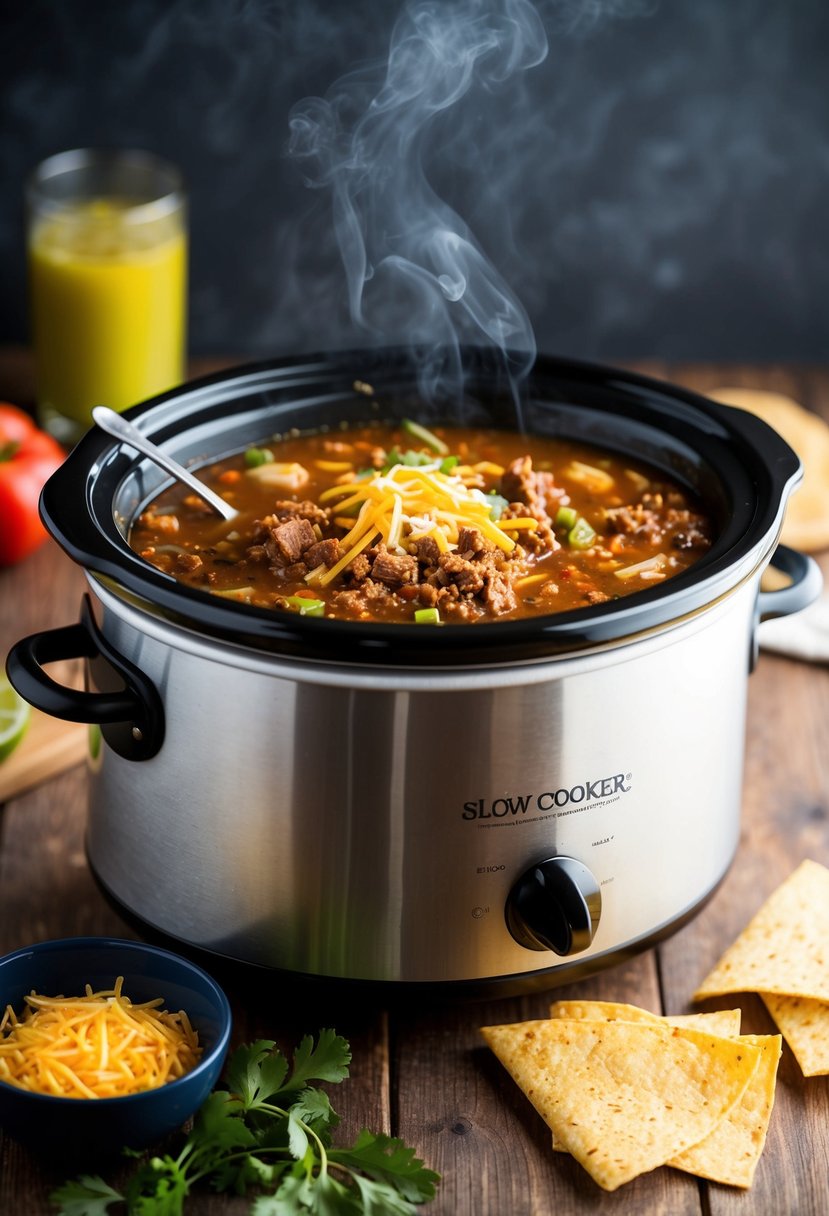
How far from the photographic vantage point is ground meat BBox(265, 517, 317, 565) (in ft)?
8.62

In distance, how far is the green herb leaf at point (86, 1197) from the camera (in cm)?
218

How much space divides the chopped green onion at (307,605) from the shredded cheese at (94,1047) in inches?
25.7

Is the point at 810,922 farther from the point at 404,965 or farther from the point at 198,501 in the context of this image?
the point at 198,501

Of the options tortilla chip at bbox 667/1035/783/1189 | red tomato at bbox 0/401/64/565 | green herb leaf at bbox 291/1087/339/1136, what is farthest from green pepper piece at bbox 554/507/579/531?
red tomato at bbox 0/401/64/565

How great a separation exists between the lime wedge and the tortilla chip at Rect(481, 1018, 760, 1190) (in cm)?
126

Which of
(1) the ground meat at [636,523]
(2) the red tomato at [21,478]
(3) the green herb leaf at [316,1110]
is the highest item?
(1) the ground meat at [636,523]

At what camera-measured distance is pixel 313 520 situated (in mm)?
2795

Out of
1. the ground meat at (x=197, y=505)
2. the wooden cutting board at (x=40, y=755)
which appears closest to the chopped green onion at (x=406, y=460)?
the ground meat at (x=197, y=505)

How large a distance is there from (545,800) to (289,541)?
63cm

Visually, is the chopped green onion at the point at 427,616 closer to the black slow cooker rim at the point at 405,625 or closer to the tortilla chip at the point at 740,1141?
the black slow cooker rim at the point at 405,625

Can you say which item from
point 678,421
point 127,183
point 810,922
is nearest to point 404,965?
point 810,922

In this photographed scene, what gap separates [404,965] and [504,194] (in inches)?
132

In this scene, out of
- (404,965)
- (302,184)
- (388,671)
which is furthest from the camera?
(302,184)

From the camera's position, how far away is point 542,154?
16.9ft
